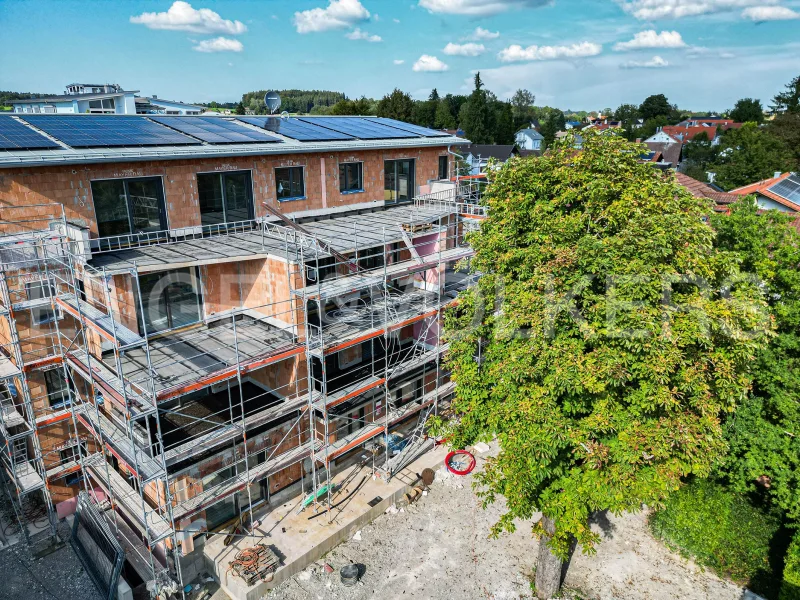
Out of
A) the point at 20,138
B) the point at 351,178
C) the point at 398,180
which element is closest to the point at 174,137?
the point at 20,138

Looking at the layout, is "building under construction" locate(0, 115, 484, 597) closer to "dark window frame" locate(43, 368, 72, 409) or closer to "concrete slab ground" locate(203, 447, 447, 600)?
"dark window frame" locate(43, 368, 72, 409)

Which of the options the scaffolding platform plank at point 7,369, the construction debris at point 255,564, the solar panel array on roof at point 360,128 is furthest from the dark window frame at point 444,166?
the scaffolding platform plank at point 7,369

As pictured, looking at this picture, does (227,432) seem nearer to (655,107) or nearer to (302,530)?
(302,530)

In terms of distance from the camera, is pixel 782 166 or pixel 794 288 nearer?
pixel 794 288

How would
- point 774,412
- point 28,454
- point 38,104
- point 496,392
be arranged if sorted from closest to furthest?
point 496,392 < point 774,412 < point 28,454 < point 38,104

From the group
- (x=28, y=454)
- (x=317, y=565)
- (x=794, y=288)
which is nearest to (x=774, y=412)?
(x=794, y=288)

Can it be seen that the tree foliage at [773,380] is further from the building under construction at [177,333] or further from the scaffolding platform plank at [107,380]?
the scaffolding platform plank at [107,380]

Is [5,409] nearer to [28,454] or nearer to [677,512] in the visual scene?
[28,454]

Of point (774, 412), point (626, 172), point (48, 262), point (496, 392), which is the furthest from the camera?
point (774, 412)

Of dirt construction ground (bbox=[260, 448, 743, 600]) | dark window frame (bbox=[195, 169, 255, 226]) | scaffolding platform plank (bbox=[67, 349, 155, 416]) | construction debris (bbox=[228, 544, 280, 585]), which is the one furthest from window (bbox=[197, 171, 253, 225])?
dirt construction ground (bbox=[260, 448, 743, 600])
